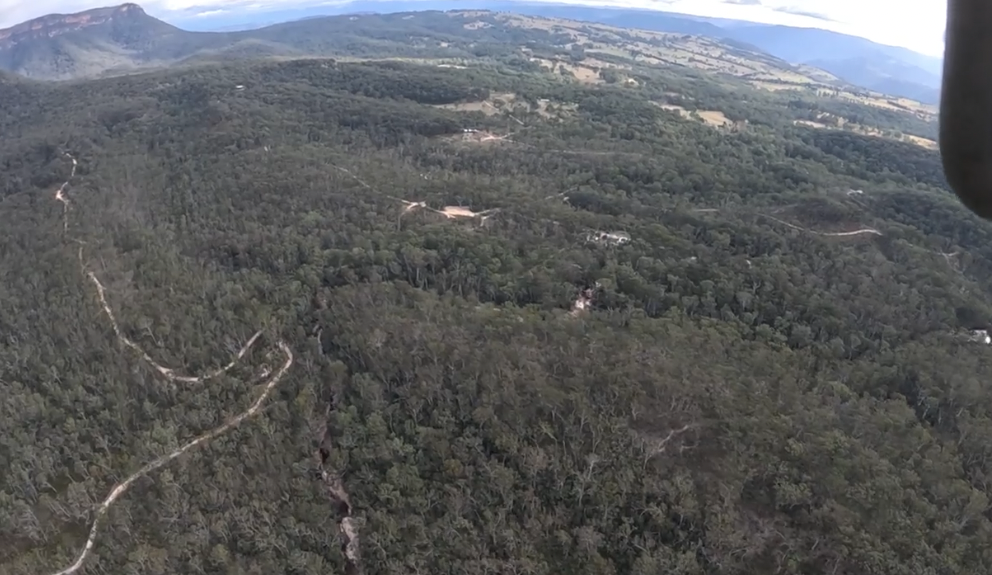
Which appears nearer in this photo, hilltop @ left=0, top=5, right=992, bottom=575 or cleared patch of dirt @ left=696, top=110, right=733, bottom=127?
hilltop @ left=0, top=5, right=992, bottom=575

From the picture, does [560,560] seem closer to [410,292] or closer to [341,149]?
[410,292]

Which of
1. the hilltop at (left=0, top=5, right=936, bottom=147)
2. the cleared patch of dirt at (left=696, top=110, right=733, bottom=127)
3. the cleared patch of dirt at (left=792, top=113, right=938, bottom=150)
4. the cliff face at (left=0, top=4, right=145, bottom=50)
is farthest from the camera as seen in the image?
the cliff face at (left=0, top=4, right=145, bottom=50)

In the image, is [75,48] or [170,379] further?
[75,48]

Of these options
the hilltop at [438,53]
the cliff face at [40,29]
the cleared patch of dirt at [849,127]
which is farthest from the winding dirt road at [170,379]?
the cliff face at [40,29]

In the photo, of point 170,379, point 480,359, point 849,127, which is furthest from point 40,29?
point 480,359

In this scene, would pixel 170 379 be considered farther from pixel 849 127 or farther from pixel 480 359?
pixel 849 127

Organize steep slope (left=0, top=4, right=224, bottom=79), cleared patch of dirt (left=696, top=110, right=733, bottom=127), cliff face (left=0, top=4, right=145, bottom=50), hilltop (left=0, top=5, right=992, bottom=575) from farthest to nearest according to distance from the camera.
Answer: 1. cliff face (left=0, top=4, right=145, bottom=50)
2. steep slope (left=0, top=4, right=224, bottom=79)
3. cleared patch of dirt (left=696, top=110, right=733, bottom=127)
4. hilltop (left=0, top=5, right=992, bottom=575)

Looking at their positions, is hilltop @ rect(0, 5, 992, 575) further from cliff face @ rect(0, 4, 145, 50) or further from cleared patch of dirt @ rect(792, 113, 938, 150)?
cliff face @ rect(0, 4, 145, 50)

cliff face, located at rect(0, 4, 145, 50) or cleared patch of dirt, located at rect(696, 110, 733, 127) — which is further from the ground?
cliff face, located at rect(0, 4, 145, 50)

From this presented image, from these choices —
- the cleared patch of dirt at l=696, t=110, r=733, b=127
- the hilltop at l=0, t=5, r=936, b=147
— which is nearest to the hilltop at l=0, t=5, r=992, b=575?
the cleared patch of dirt at l=696, t=110, r=733, b=127

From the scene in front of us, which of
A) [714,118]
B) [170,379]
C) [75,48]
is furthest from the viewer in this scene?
[75,48]

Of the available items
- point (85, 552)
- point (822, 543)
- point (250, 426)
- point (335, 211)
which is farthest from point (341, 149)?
point (822, 543)
